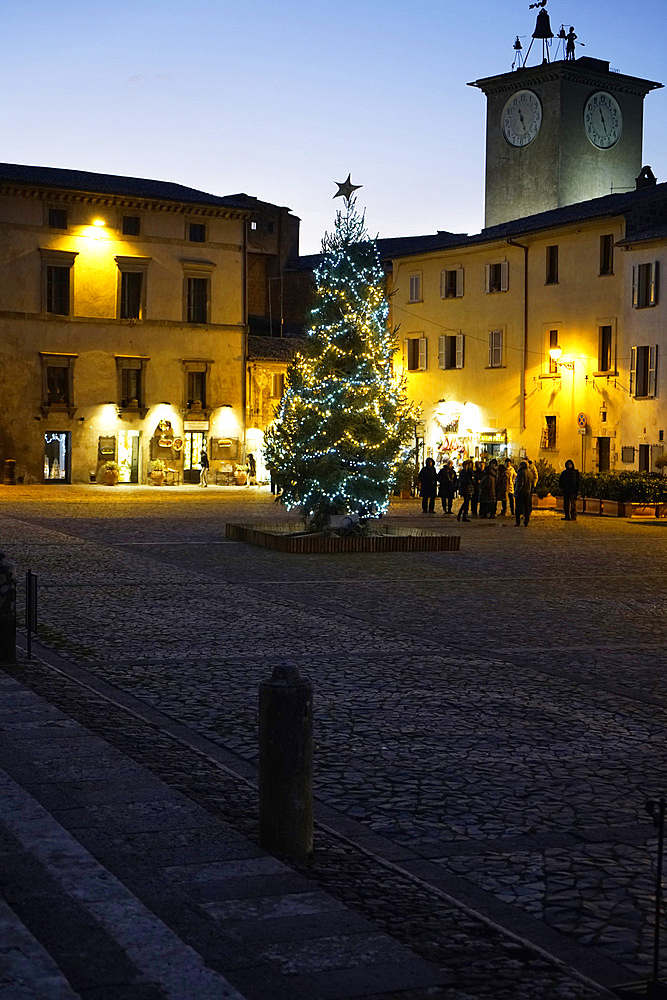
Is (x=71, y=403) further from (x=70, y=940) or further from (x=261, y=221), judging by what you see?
(x=70, y=940)

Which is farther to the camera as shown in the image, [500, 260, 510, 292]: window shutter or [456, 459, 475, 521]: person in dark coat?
[500, 260, 510, 292]: window shutter

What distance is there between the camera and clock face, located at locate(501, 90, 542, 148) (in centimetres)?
6147

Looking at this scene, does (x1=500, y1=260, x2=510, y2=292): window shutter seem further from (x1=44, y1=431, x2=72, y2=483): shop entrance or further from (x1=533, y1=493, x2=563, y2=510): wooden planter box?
(x1=44, y1=431, x2=72, y2=483): shop entrance

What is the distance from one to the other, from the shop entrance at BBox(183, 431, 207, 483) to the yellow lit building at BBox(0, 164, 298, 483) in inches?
2.1

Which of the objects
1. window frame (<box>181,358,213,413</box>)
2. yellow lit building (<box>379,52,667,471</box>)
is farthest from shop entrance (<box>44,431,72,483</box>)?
yellow lit building (<box>379,52,667,471</box>)

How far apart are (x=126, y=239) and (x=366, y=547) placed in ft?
114

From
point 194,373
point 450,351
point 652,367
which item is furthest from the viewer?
point 194,373

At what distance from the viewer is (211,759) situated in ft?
24.3

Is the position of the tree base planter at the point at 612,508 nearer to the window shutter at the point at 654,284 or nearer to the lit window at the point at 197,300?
the window shutter at the point at 654,284

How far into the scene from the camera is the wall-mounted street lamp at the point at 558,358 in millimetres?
44812

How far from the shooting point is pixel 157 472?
52.8m

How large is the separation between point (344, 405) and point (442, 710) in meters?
14.5

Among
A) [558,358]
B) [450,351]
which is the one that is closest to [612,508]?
[558,358]

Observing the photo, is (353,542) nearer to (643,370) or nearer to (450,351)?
(643,370)
